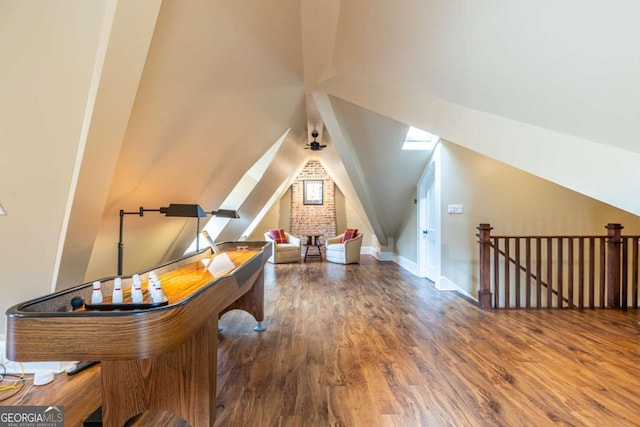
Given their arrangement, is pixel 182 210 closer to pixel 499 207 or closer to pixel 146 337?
pixel 146 337

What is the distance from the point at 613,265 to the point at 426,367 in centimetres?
308

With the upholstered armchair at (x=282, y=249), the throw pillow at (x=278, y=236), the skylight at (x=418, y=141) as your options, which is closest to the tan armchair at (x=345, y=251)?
the upholstered armchair at (x=282, y=249)

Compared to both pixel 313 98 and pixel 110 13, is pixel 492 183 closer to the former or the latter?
pixel 313 98

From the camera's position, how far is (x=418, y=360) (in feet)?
8.33

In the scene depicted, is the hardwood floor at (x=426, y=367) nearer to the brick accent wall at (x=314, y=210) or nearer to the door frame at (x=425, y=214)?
the door frame at (x=425, y=214)

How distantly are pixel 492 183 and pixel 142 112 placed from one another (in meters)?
4.41

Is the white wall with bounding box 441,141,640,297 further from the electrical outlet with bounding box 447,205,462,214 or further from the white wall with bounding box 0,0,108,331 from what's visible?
the white wall with bounding box 0,0,108,331

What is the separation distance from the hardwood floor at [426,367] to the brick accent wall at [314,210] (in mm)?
5231

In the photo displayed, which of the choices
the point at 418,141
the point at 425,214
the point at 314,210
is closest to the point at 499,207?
the point at 425,214

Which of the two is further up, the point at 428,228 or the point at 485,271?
the point at 428,228

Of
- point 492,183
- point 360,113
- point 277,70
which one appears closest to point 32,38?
point 277,70

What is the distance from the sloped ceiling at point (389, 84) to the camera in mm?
1409

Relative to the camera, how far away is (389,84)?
2746 mm

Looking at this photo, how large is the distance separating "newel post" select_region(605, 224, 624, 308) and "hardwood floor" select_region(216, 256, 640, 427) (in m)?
0.25
